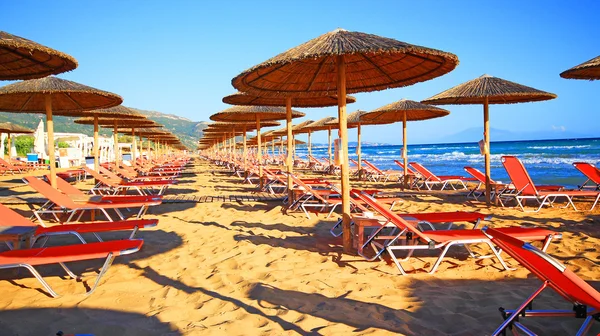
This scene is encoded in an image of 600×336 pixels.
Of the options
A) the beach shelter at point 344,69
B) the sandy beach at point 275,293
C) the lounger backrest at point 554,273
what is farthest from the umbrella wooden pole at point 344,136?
the lounger backrest at point 554,273

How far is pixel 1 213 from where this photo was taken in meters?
3.86

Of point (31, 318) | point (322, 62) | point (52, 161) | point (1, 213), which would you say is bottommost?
point (31, 318)

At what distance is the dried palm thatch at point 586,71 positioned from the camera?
4743 mm

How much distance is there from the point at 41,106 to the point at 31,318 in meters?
6.74

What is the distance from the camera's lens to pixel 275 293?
295 cm

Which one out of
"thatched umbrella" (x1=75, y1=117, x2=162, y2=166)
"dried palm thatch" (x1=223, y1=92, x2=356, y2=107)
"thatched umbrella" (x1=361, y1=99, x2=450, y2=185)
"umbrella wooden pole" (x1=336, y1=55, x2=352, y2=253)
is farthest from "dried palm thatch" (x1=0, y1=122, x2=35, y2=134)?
"umbrella wooden pole" (x1=336, y1=55, x2=352, y2=253)

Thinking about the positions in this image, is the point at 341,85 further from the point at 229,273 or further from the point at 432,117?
the point at 432,117

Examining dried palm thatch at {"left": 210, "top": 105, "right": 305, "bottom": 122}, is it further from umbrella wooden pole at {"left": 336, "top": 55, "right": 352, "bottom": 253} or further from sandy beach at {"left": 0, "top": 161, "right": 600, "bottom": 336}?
umbrella wooden pole at {"left": 336, "top": 55, "right": 352, "bottom": 253}

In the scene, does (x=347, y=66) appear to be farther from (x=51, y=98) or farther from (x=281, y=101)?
(x=51, y=98)

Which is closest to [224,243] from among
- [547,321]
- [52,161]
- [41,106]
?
[547,321]

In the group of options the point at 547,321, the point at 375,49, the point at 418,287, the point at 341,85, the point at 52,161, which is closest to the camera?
the point at 547,321

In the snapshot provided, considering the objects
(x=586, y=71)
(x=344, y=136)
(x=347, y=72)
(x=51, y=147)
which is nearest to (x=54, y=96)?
(x=51, y=147)

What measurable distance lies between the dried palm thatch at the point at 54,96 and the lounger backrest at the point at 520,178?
21.4 ft

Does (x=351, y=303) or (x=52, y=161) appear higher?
(x=52, y=161)
